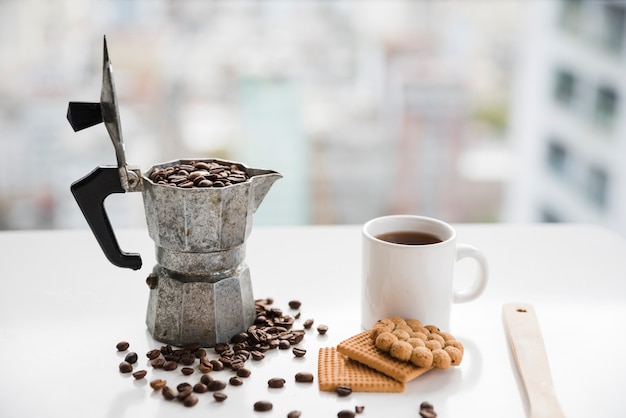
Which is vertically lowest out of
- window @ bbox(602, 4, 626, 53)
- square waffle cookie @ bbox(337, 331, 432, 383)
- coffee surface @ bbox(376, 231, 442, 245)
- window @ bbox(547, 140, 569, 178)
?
window @ bbox(547, 140, 569, 178)

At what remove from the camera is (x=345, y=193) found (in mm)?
3244

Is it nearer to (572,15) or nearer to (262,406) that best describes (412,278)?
(262,406)

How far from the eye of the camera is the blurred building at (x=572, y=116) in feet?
9.57

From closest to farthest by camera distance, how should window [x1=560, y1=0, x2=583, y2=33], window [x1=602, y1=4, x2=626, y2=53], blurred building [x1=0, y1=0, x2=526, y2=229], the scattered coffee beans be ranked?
the scattered coffee beans → blurred building [x1=0, y1=0, x2=526, y2=229] → window [x1=602, y1=4, x2=626, y2=53] → window [x1=560, y1=0, x2=583, y2=33]

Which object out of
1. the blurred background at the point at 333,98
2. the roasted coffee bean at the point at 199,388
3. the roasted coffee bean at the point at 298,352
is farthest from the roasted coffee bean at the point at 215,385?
the blurred background at the point at 333,98

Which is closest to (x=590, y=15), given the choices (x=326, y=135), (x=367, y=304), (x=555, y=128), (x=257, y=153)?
(x=555, y=128)

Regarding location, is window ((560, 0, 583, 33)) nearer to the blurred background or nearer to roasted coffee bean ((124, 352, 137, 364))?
the blurred background

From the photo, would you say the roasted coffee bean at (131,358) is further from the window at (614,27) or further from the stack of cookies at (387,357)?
the window at (614,27)

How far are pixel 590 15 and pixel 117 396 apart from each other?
2.74 meters

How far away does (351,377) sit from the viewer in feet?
2.73

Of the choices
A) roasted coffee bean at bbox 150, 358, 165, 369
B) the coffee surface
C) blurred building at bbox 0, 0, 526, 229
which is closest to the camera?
roasted coffee bean at bbox 150, 358, 165, 369

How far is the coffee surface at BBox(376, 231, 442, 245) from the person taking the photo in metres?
0.97

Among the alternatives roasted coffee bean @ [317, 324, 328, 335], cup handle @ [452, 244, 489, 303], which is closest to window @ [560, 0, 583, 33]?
cup handle @ [452, 244, 489, 303]

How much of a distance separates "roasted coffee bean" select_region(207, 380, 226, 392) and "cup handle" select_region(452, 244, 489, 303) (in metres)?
0.32
